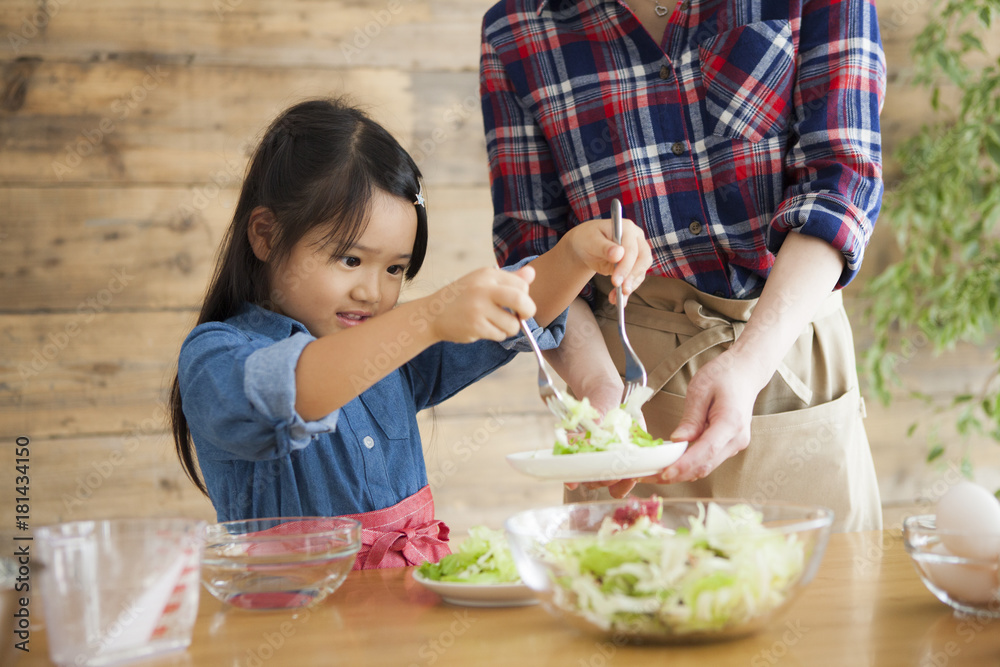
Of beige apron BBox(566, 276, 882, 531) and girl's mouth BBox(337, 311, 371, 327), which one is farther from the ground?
girl's mouth BBox(337, 311, 371, 327)

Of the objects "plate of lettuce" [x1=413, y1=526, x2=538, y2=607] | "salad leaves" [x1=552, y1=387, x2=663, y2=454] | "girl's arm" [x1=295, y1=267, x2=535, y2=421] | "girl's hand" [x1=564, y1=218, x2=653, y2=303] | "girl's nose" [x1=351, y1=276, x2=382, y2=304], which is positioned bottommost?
"plate of lettuce" [x1=413, y1=526, x2=538, y2=607]

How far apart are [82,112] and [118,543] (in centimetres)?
174

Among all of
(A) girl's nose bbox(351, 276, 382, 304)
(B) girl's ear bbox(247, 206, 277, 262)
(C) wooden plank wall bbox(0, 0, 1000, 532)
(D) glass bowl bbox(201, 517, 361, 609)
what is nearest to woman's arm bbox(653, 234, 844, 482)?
(D) glass bowl bbox(201, 517, 361, 609)

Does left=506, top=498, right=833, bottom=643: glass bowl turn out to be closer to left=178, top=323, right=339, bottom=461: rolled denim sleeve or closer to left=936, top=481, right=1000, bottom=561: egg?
left=936, top=481, right=1000, bottom=561: egg

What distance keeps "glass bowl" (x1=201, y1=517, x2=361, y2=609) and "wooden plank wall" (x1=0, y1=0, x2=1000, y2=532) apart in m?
1.44

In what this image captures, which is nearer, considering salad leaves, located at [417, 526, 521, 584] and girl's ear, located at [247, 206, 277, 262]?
salad leaves, located at [417, 526, 521, 584]

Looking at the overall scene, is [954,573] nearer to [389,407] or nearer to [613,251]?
[613,251]

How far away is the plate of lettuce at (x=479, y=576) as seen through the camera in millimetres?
746

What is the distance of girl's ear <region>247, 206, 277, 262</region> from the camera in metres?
1.25

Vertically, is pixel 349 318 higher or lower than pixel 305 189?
lower

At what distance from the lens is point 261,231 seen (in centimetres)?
126

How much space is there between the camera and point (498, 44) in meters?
1.36

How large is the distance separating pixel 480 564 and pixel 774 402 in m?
0.63

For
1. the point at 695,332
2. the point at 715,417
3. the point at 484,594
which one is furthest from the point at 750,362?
the point at 484,594
